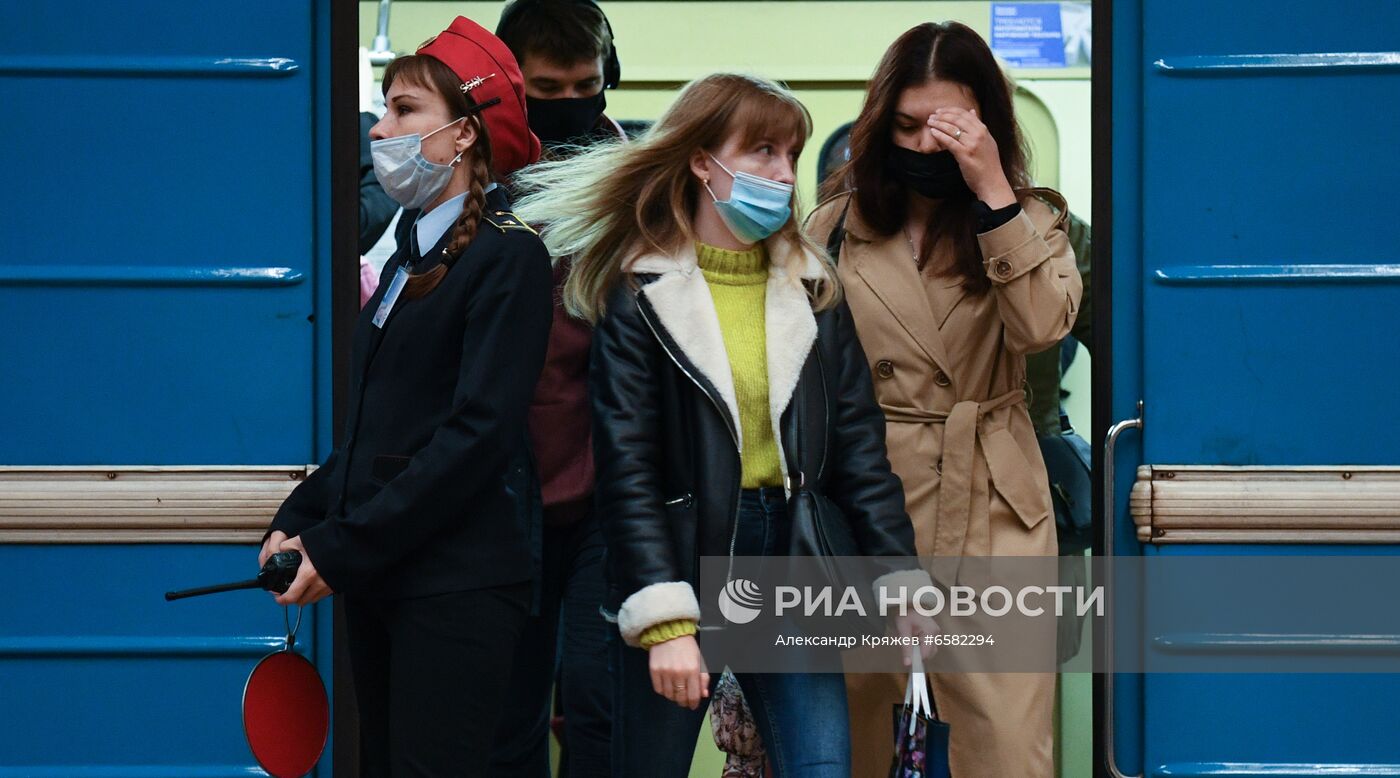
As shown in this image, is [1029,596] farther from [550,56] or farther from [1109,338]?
[550,56]

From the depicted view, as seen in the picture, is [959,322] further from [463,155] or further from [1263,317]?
[463,155]

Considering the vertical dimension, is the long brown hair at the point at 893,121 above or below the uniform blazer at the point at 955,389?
above

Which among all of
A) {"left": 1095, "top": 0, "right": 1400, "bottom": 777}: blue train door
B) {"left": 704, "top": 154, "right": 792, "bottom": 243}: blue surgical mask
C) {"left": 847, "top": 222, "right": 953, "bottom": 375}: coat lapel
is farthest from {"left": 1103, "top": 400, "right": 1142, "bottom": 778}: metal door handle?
{"left": 704, "top": 154, "right": 792, "bottom": 243}: blue surgical mask

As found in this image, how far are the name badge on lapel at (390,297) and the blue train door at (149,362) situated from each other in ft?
2.35

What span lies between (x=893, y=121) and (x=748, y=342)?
2.22 feet

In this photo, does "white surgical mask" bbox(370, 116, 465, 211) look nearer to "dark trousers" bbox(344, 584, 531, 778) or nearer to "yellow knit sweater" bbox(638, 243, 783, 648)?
"yellow knit sweater" bbox(638, 243, 783, 648)

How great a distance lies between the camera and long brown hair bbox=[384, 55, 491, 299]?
275cm

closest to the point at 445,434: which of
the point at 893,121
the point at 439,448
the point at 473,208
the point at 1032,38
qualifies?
the point at 439,448

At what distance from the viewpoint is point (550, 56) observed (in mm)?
3602

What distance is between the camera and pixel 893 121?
127 inches

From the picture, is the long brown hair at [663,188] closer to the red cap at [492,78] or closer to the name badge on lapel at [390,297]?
the red cap at [492,78]

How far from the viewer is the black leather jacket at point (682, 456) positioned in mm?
2652

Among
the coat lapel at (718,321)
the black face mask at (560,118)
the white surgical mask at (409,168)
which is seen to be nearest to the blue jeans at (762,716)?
the coat lapel at (718,321)

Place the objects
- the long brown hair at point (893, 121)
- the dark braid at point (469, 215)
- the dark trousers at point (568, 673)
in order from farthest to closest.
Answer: the dark trousers at point (568, 673)
the long brown hair at point (893, 121)
the dark braid at point (469, 215)
